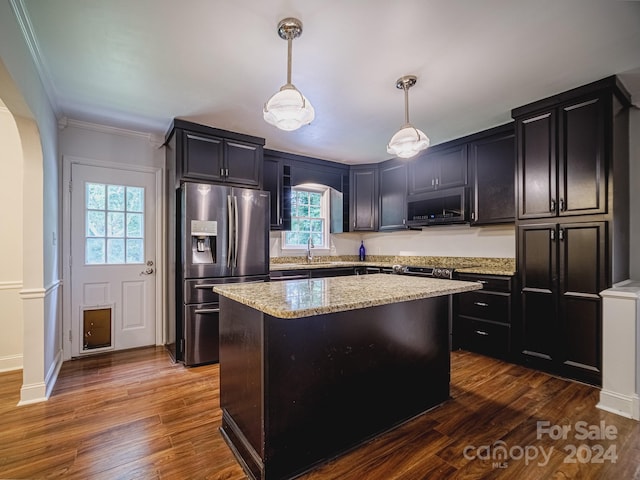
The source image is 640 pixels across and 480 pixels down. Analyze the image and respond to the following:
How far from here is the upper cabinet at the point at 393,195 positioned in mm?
4504

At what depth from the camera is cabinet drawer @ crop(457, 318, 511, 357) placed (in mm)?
3160

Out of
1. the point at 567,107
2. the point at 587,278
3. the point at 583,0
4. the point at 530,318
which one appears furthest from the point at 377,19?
the point at 530,318

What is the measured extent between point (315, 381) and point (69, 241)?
3180 millimetres

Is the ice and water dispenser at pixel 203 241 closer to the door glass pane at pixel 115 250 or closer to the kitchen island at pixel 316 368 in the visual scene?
the door glass pane at pixel 115 250

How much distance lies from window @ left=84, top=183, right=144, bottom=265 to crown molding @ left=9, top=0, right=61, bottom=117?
952mm

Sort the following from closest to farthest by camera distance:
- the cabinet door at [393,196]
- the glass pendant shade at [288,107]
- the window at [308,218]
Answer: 1. the glass pendant shade at [288,107]
2. the cabinet door at [393,196]
3. the window at [308,218]

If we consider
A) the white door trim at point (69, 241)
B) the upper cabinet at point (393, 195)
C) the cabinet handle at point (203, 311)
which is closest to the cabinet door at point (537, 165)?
the upper cabinet at point (393, 195)

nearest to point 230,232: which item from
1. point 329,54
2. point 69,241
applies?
point 69,241

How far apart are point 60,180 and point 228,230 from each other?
180cm

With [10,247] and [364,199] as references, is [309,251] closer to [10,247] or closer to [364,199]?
[364,199]

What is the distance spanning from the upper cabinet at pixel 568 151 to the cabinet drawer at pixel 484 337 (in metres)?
1.18

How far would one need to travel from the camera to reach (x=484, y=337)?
10.9 feet

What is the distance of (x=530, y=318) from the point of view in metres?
2.95

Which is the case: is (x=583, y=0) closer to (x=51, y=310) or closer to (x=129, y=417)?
(x=129, y=417)
